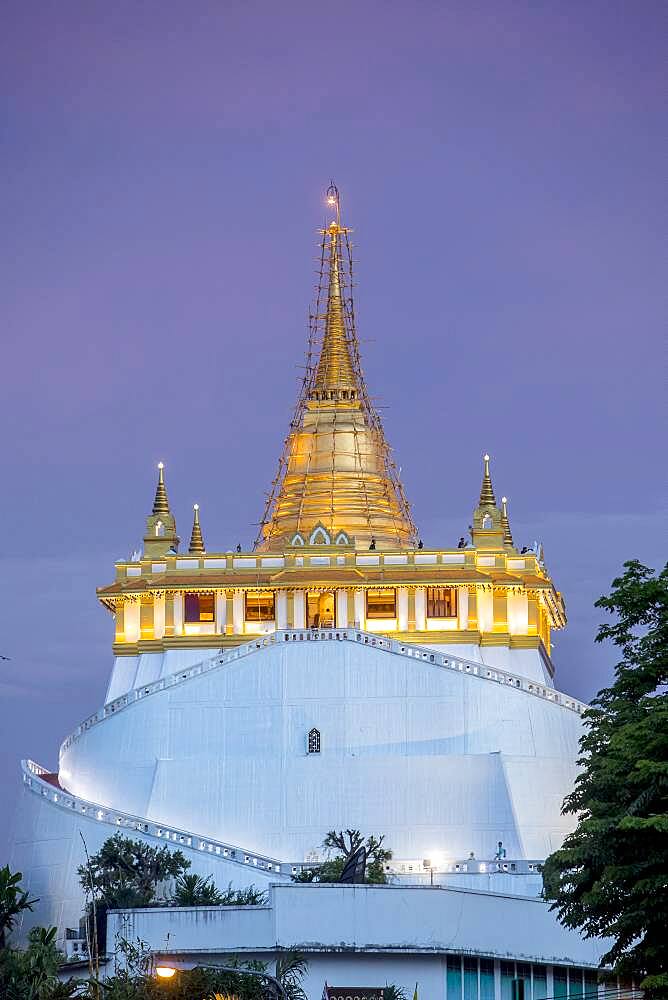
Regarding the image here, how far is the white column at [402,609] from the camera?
91000 mm

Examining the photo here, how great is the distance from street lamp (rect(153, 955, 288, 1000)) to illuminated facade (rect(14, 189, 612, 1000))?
46.6 feet

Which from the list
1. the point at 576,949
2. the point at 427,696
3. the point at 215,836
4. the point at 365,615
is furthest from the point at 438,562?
the point at 576,949

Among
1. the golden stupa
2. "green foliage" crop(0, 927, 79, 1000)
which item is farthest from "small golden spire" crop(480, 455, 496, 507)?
"green foliage" crop(0, 927, 79, 1000)

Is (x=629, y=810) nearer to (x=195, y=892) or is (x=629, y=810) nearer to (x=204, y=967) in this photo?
(x=204, y=967)

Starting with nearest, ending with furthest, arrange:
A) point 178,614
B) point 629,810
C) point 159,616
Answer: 1. point 629,810
2. point 178,614
3. point 159,616

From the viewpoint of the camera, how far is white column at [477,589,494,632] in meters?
91.4

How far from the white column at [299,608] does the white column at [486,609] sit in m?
6.09

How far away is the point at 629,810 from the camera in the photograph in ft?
166

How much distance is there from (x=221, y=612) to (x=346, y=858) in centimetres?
1809

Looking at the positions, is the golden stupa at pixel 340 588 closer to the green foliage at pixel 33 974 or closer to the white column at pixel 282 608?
the white column at pixel 282 608

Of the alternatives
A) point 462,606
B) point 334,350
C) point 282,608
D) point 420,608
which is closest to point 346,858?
point 420,608

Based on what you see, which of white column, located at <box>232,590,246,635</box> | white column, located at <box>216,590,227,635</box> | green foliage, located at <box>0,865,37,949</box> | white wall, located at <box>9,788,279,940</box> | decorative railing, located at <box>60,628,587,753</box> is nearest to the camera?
green foliage, located at <box>0,865,37,949</box>

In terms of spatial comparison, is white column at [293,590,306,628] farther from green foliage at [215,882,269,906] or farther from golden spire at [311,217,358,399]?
green foliage at [215,882,269,906]

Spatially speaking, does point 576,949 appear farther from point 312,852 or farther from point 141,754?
point 141,754
